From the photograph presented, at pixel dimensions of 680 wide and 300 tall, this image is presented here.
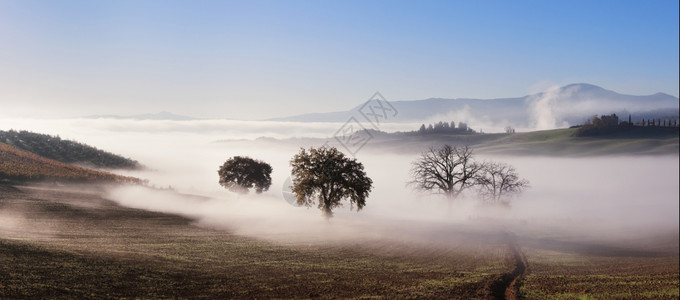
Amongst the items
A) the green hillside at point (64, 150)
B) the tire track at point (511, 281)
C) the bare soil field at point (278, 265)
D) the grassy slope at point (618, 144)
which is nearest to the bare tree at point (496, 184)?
the bare soil field at point (278, 265)

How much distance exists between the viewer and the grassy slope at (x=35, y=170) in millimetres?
75975

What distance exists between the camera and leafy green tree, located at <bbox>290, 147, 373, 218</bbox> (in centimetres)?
6700

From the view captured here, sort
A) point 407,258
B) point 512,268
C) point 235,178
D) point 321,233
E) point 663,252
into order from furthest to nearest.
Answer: point 235,178
point 321,233
point 663,252
point 407,258
point 512,268

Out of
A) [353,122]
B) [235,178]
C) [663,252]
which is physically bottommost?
[663,252]

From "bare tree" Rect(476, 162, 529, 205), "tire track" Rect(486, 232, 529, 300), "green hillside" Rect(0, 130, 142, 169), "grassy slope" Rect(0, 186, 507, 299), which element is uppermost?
"green hillside" Rect(0, 130, 142, 169)

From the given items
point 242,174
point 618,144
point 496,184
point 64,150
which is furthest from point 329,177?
point 618,144

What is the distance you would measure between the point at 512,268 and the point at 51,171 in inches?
3142

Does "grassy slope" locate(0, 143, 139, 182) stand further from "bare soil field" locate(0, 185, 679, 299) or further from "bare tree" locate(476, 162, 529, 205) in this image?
"bare tree" locate(476, 162, 529, 205)

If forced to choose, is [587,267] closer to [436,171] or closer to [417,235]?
[417,235]

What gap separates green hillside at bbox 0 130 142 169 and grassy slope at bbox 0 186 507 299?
49.7 meters

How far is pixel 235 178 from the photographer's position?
312 ft

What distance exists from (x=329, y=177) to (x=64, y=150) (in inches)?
3094

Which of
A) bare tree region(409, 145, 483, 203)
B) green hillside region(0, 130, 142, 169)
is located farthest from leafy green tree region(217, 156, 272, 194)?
green hillside region(0, 130, 142, 169)

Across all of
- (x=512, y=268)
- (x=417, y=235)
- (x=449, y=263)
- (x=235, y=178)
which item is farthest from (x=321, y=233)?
(x=235, y=178)
